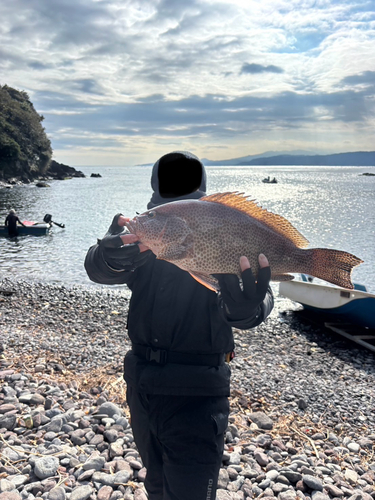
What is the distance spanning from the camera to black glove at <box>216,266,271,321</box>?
2992 millimetres

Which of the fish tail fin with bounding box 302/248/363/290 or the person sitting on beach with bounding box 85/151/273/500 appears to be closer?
the person sitting on beach with bounding box 85/151/273/500

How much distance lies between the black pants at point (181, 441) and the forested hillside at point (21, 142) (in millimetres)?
102826

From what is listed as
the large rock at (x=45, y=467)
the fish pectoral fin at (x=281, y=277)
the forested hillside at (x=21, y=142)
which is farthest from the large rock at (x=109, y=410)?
the forested hillside at (x=21, y=142)

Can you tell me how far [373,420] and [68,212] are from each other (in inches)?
2123

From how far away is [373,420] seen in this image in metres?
8.47

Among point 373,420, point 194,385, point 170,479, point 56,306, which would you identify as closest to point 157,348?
point 194,385

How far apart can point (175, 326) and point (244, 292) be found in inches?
26.5

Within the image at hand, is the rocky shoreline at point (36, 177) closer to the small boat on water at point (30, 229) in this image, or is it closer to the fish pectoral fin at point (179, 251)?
the small boat on water at point (30, 229)

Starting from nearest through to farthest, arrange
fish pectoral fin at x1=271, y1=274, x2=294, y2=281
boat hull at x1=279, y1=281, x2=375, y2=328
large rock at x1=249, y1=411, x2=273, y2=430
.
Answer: fish pectoral fin at x1=271, y1=274, x2=294, y2=281, large rock at x1=249, y1=411, x2=273, y2=430, boat hull at x1=279, y1=281, x2=375, y2=328

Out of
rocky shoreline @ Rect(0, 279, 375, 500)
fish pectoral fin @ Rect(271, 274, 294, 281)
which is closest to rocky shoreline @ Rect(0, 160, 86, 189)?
rocky shoreline @ Rect(0, 279, 375, 500)

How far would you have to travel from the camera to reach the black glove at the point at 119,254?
3162 mm

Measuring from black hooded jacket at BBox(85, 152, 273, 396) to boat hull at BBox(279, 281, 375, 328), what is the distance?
11.4m

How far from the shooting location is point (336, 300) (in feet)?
46.6

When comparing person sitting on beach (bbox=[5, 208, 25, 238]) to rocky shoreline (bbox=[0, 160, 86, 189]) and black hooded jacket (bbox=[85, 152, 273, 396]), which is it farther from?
rocky shoreline (bbox=[0, 160, 86, 189])
